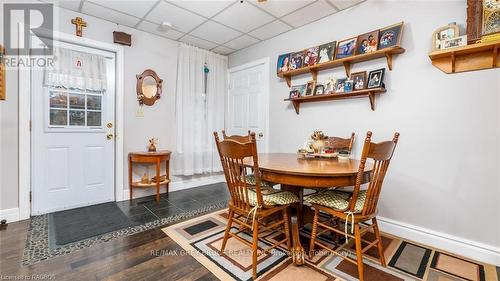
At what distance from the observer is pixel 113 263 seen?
5.60 ft

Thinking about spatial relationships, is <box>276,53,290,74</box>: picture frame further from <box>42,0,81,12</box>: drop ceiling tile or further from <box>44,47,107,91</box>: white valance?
<box>42,0,81,12</box>: drop ceiling tile

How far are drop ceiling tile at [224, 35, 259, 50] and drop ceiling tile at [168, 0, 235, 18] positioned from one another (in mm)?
828

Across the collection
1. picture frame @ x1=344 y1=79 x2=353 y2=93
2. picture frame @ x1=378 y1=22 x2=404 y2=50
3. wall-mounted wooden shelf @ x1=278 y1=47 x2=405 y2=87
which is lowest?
picture frame @ x1=344 y1=79 x2=353 y2=93

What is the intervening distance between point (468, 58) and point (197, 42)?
344 centimetres

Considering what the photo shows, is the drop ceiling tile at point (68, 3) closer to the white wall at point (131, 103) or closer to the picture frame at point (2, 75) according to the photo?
the white wall at point (131, 103)

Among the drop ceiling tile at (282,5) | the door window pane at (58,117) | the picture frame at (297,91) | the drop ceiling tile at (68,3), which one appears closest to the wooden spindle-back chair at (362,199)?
the picture frame at (297,91)

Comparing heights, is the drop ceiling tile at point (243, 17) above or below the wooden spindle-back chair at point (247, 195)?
above

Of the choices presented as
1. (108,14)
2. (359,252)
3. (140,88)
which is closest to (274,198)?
(359,252)

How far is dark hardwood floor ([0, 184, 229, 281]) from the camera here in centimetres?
156

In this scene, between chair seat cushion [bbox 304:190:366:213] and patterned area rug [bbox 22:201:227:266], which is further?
patterned area rug [bbox 22:201:227:266]

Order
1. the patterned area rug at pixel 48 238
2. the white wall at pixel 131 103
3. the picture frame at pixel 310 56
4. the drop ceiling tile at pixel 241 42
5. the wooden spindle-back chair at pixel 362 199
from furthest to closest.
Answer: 1. the drop ceiling tile at pixel 241 42
2. the picture frame at pixel 310 56
3. the white wall at pixel 131 103
4. the patterned area rug at pixel 48 238
5. the wooden spindle-back chair at pixel 362 199

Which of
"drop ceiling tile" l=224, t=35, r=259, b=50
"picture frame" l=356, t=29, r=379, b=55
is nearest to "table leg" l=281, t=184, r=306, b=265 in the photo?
"picture frame" l=356, t=29, r=379, b=55

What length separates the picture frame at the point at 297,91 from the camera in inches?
119

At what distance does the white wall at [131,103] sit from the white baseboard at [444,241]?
3206mm
